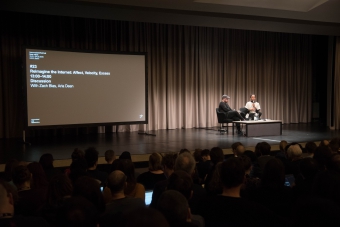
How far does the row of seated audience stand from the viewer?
1404mm

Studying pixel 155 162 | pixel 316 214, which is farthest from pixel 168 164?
pixel 316 214

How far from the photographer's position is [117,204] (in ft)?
6.84

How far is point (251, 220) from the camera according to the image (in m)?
1.64

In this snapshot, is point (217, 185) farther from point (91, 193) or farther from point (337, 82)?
point (337, 82)

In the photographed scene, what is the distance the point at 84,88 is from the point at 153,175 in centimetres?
554

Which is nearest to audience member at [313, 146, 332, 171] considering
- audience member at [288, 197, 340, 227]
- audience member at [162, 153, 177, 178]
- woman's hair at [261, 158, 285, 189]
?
woman's hair at [261, 158, 285, 189]

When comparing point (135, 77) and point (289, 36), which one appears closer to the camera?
point (135, 77)

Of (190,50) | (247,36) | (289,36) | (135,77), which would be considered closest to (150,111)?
(135,77)

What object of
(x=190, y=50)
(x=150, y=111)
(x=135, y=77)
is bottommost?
(x=150, y=111)

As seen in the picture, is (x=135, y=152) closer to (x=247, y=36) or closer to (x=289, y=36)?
(x=247, y=36)

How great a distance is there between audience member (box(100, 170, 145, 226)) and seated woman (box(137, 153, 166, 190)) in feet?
2.78

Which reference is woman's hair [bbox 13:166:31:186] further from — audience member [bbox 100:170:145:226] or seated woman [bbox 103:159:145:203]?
audience member [bbox 100:170:145:226]

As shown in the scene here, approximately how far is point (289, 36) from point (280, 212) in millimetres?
10965

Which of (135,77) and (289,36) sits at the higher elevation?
(289,36)
